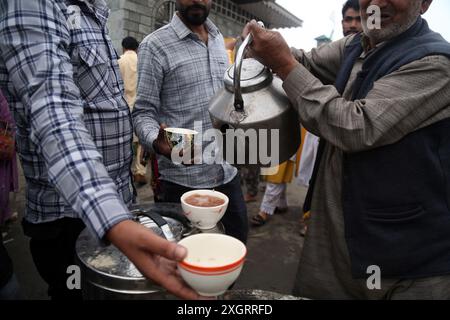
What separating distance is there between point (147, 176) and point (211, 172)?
367 cm

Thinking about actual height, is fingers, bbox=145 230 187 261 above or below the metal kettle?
below

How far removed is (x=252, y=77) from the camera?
1.21 metres

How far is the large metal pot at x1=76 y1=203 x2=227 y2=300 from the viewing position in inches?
33.6

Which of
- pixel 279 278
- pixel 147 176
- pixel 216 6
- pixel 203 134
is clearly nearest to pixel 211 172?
pixel 203 134

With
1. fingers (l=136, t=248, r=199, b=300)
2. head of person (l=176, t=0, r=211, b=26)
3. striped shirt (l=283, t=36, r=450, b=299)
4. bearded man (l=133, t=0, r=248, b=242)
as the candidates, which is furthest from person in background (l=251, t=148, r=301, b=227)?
fingers (l=136, t=248, r=199, b=300)

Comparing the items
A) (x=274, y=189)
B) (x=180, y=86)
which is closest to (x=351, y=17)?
(x=274, y=189)

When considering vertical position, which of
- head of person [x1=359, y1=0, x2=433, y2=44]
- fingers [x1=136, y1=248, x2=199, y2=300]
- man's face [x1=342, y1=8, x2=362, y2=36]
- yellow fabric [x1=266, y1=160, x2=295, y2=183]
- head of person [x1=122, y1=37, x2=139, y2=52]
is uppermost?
man's face [x1=342, y1=8, x2=362, y2=36]

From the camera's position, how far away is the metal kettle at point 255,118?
1.13 m

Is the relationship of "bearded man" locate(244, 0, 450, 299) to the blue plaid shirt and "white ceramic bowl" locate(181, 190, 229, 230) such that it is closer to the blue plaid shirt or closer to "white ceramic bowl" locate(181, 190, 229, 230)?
"white ceramic bowl" locate(181, 190, 229, 230)

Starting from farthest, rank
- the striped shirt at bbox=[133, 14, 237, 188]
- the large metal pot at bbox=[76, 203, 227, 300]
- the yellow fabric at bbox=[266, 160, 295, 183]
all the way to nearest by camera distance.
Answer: the yellow fabric at bbox=[266, 160, 295, 183] → the striped shirt at bbox=[133, 14, 237, 188] → the large metal pot at bbox=[76, 203, 227, 300]

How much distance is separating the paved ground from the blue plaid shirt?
184cm

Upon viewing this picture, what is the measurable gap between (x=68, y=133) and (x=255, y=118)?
24.3 inches
